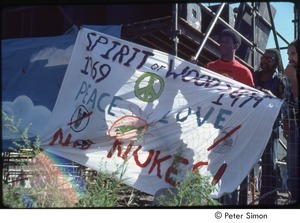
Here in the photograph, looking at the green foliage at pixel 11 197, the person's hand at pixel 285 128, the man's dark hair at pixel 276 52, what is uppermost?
the man's dark hair at pixel 276 52

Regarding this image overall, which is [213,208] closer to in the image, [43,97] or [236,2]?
[236,2]

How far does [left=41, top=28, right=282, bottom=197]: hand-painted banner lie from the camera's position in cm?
310

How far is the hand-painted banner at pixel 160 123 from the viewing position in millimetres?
3100

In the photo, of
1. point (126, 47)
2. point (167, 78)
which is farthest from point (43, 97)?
point (167, 78)

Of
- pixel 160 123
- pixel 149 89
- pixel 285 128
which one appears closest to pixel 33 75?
pixel 149 89

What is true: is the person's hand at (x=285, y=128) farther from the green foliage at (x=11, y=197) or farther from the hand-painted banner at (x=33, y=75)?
the green foliage at (x=11, y=197)

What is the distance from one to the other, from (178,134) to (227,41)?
87 cm

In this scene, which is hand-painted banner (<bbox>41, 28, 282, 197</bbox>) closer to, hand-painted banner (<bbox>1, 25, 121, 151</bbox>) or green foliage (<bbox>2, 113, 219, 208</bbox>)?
green foliage (<bbox>2, 113, 219, 208</bbox>)

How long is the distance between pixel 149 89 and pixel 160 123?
0.26 metres

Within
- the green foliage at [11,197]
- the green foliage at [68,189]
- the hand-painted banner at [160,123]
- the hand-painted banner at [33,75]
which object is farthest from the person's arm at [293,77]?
the green foliage at [11,197]

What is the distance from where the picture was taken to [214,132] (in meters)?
3.11

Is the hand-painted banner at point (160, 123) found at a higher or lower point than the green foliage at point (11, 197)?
higher

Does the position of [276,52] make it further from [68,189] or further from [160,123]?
[68,189]

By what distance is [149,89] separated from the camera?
3.18 metres
